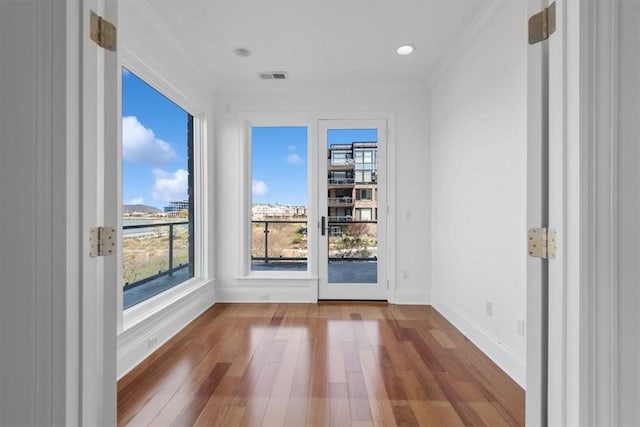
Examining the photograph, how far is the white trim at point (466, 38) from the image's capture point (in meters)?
2.51

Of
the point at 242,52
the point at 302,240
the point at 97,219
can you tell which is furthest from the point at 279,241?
the point at 97,219

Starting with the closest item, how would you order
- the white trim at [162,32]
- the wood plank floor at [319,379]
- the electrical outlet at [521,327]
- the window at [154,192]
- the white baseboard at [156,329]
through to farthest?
the wood plank floor at [319,379] → the electrical outlet at [521,327] → the white baseboard at [156,329] → the white trim at [162,32] → the window at [154,192]

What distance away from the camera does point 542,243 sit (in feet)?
3.33

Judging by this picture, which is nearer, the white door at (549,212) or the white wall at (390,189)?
the white door at (549,212)

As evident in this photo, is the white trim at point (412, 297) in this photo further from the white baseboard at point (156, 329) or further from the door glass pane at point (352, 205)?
the white baseboard at point (156, 329)

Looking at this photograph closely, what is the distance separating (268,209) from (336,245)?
1.03 m

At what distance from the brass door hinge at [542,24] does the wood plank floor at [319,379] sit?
1856 mm

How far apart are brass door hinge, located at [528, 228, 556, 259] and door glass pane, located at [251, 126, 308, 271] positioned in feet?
10.9

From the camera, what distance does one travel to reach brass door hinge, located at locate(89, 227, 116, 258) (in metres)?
0.97

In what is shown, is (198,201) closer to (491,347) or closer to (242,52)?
(242,52)

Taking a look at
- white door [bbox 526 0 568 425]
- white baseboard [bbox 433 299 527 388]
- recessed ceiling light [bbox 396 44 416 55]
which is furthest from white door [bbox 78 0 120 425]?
recessed ceiling light [bbox 396 44 416 55]
